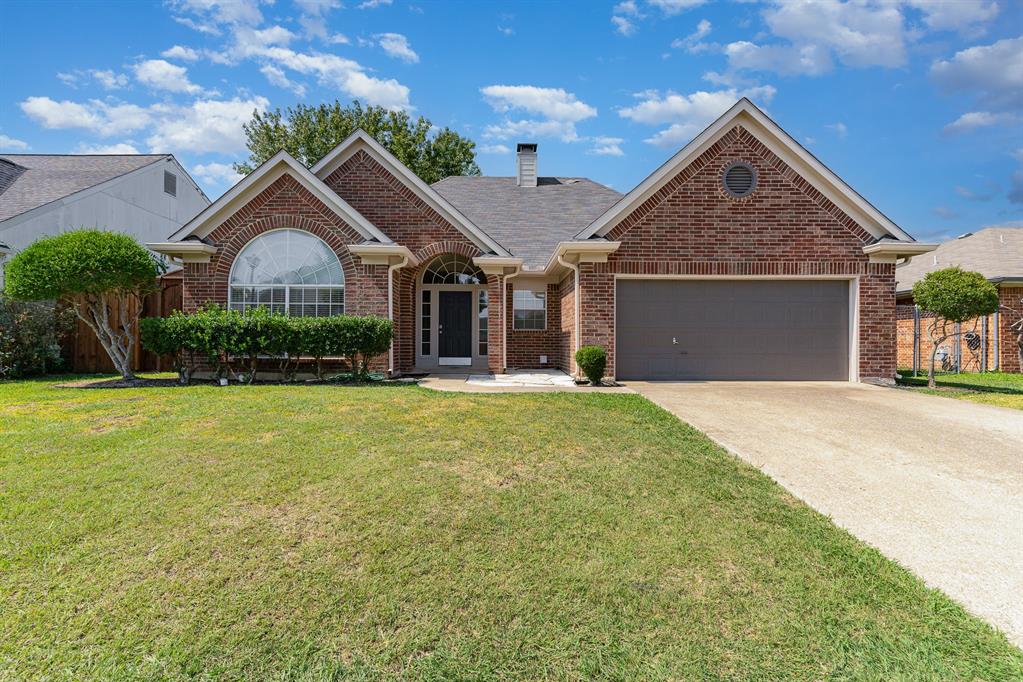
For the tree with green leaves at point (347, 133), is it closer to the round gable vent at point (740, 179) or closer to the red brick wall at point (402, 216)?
the red brick wall at point (402, 216)

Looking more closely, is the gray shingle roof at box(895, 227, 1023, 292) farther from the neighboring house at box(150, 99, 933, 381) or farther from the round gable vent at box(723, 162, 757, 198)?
the round gable vent at box(723, 162, 757, 198)

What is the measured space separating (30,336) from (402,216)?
9.05 meters

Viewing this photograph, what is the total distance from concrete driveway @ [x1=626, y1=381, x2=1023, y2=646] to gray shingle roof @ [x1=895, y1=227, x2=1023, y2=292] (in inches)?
468

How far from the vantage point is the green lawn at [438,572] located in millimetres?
2398

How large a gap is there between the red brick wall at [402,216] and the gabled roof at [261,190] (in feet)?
5.52

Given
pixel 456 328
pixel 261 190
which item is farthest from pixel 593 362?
pixel 261 190

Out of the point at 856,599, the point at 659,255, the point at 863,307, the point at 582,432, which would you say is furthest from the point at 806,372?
the point at 856,599

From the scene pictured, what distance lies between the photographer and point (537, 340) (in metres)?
14.6

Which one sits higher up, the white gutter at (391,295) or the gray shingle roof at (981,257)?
the gray shingle roof at (981,257)

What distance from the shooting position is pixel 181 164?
19.5 m

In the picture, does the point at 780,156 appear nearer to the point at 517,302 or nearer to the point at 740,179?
the point at 740,179

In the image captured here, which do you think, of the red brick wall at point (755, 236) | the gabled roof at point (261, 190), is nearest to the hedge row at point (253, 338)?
the gabled roof at point (261, 190)

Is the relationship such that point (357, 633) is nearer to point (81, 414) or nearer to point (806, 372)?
point (81, 414)

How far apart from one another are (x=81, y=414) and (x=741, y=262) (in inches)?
477
